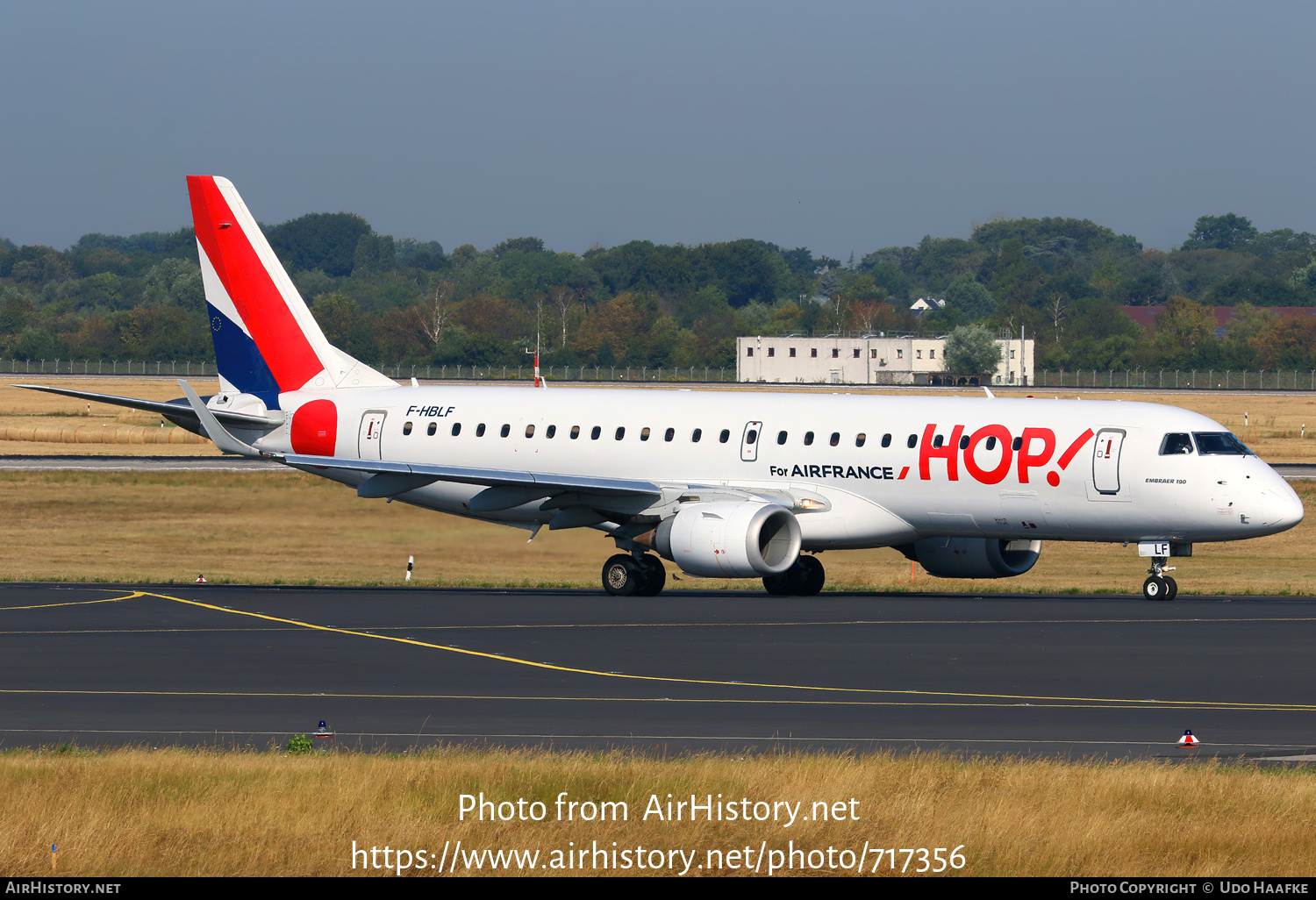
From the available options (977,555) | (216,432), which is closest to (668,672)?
(977,555)

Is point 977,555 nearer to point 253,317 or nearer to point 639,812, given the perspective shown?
point 253,317

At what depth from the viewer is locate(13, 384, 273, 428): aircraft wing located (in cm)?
4225

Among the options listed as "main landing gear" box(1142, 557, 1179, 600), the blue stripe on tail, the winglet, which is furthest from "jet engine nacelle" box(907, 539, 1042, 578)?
the blue stripe on tail

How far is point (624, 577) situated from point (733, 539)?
4269mm

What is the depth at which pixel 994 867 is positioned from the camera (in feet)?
46.8

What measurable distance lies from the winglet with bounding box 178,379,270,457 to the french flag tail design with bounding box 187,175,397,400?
1.90 m

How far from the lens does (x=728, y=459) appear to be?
4241 cm

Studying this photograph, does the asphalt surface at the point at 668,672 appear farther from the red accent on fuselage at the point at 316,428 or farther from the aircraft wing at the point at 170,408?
the red accent on fuselage at the point at 316,428

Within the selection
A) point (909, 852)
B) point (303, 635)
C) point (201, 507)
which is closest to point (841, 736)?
point (909, 852)

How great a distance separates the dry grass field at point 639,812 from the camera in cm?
1436

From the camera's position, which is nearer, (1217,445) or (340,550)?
(1217,445)

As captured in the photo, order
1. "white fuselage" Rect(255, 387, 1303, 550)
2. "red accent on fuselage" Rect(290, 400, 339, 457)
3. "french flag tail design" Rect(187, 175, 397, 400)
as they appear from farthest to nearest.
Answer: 1. "french flag tail design" Rect(187, 175, 397, 400)
2. "red accent on fuselage" Rect(290, 400, 339, 457)
3. "white fuselage" Rect(255, 387, 1303, 550)

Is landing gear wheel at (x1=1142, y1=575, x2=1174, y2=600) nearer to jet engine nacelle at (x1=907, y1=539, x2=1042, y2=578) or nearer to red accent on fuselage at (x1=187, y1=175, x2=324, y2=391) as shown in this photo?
jet engine nacelle at (x1=907, y1=539, x2=1042, y2=578)
